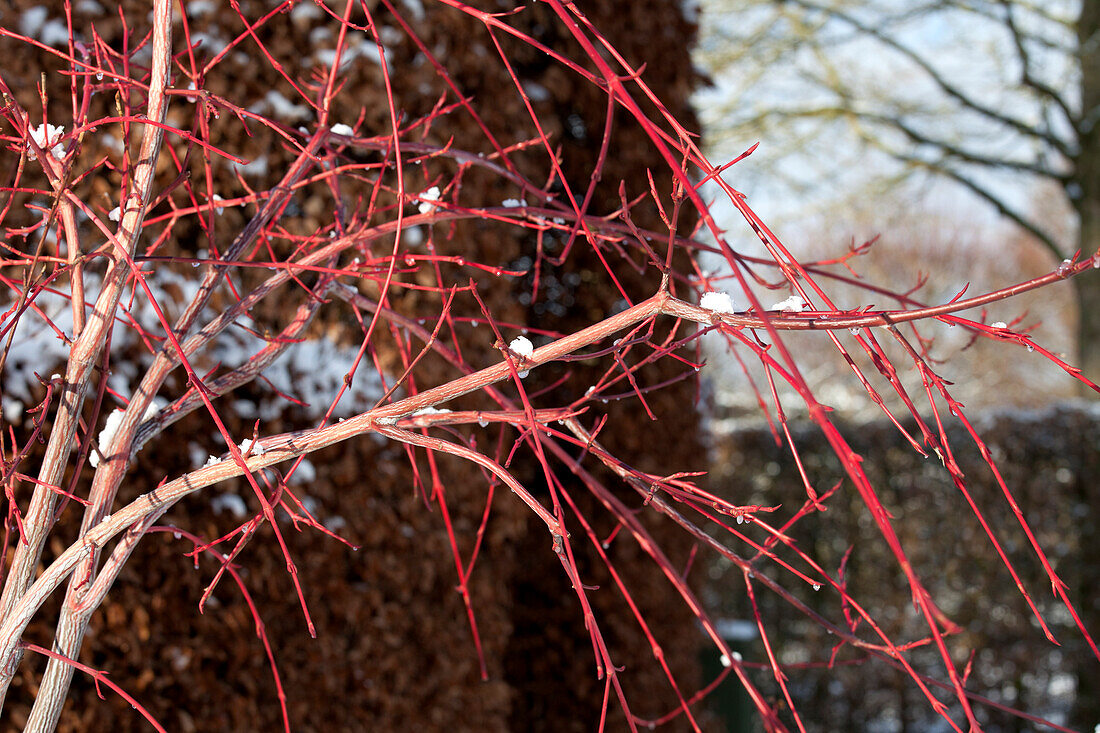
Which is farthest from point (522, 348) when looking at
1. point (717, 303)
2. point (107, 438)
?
point (107, 438)

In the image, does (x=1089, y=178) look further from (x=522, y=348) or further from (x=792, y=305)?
(x=522, y=348)

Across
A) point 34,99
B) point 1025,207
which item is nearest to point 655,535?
point 34,99

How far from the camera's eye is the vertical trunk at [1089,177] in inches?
290

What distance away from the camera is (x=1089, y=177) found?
7586 millimetres

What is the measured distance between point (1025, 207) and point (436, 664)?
18.4 meters

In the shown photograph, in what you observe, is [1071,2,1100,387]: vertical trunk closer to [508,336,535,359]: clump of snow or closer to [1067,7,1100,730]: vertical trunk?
[1067,7,1100,730]: vertical trunk

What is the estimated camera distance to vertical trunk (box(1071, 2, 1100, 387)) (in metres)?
7.36

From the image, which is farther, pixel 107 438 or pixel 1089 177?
pixel 1089 177

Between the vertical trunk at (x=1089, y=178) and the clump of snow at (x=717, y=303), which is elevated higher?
the vertical trunk at (x=1089, y=178)

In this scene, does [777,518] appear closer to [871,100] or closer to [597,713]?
[597,713]

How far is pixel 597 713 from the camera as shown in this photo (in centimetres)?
311

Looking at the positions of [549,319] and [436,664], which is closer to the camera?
[436,664]

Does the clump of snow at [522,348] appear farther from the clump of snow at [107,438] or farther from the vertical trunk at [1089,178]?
the vertical trunk at [1089,178]

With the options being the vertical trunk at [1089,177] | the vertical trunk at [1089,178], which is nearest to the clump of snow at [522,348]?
the vertical trunk at [1089,178]
